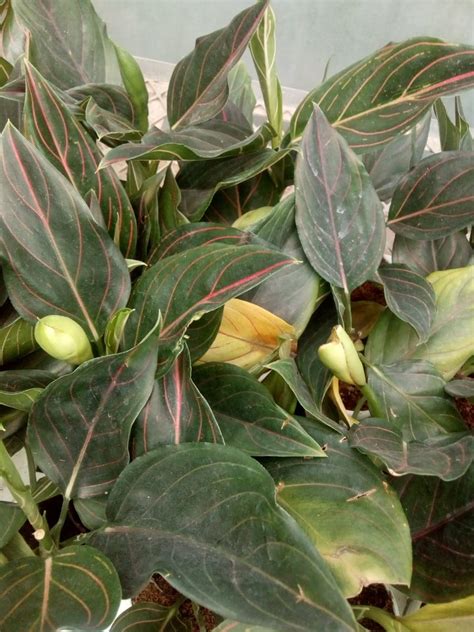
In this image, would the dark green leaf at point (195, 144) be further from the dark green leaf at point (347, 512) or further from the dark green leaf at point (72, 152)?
the dark green leaf at point (347, 512)

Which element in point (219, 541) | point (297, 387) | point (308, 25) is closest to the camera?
point (219, 541)

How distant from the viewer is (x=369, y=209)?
1.95 ft

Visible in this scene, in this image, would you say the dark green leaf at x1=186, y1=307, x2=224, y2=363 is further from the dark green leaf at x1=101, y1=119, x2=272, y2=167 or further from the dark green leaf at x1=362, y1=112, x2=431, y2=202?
the dark green leaf at x1=362, y1=112, x2=431, y2=202

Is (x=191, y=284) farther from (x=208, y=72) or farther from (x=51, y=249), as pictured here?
(x=208, y=72)

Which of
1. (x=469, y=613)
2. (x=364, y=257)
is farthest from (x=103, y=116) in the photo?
(x=469, y=613)

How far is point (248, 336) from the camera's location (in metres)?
0.60

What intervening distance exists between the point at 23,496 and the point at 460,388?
0.38m

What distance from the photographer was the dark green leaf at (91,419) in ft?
1.37

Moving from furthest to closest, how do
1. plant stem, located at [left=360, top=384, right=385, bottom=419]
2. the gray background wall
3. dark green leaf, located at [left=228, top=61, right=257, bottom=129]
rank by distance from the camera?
1. the gray background wall
2. dark green leaf, located at [left=228, top=61, right=257, bottom=129]
3. plant stem, located at [left=360, top=384, right=385, bottom=419]

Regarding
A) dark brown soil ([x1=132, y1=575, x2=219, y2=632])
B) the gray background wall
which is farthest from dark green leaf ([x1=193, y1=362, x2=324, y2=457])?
the gray background wall

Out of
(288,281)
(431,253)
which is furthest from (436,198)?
(288,281)

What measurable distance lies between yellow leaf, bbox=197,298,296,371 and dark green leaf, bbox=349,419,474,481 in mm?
107

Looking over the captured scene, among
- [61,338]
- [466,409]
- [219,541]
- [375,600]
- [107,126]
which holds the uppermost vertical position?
[107,126]

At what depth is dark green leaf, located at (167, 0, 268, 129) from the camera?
59 cm
